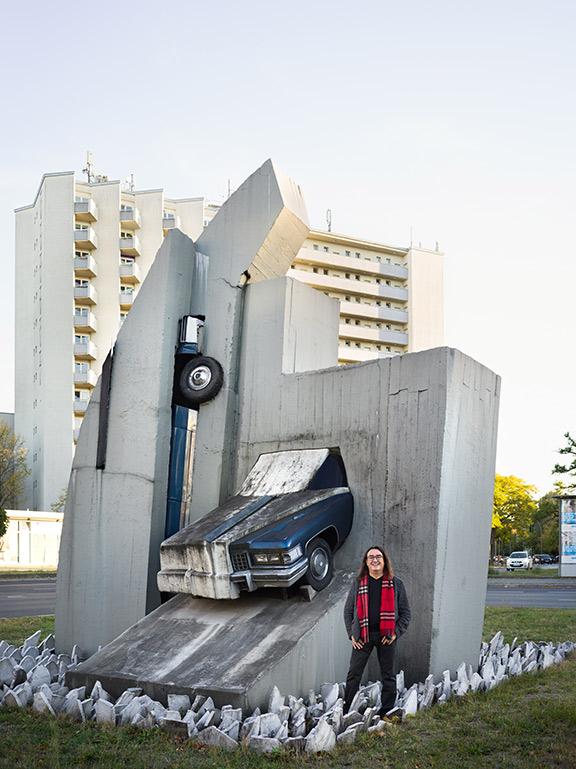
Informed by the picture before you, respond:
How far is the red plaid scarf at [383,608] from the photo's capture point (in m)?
7.67

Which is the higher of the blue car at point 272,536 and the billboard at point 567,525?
the blue car at point 272,536

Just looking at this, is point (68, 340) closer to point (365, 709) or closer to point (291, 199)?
point (291, 199)

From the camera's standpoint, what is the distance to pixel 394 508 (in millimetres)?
9578

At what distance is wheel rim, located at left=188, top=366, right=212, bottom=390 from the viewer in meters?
11.3

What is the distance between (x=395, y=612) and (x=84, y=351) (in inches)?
2348

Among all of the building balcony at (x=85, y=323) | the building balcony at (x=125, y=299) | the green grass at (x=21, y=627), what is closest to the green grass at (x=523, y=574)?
the green grass at (x=21, y=627)

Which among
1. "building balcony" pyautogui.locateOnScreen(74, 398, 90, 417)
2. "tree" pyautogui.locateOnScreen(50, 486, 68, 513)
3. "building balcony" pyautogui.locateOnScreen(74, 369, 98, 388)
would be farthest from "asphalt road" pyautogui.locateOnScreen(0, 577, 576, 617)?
"building balcony" pyautogui.locateOnScreen(74, 369, 98, 388)

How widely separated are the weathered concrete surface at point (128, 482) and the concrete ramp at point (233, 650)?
1634mm

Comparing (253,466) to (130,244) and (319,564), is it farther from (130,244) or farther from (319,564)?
(130,244)

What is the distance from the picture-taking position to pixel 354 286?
262 ft

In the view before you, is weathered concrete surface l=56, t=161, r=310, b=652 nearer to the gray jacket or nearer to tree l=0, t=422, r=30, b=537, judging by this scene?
the gray jacket

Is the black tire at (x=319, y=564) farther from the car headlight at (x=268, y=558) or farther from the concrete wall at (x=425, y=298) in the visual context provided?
the concrete wall at (x=425, y=298)

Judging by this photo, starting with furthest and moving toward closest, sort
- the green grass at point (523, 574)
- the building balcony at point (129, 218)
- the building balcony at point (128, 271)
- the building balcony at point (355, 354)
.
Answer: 1. the building balcony at point (355, 354)
2. the building balcony at point (129, 218)
3. the building balcony at point (128, 271)
4. the green grass at point (523, 574)

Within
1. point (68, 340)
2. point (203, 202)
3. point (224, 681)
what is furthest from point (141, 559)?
point (203, 202)
